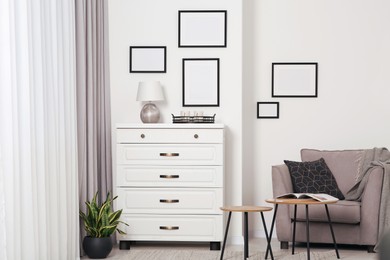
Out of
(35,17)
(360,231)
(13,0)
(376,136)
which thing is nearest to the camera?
(13,0)

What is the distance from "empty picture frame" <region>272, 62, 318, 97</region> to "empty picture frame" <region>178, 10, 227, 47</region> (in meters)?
0.79

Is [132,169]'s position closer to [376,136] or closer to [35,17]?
[35,17]

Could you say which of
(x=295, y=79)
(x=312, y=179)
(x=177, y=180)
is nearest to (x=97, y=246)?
(x=177, y=180)

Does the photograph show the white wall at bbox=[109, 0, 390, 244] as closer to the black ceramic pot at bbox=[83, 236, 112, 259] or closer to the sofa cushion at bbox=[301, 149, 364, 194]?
the sofa cushion at bbox=[301, 149, 364, 194]

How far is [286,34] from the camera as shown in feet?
21.6

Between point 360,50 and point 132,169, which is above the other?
point 360,50

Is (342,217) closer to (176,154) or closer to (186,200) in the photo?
(186,200)

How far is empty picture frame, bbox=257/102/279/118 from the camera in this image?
21.4 feet

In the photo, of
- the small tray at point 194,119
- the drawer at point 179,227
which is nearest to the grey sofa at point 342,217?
the drawer at point 179,227

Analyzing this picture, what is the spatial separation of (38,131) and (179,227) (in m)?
1.84

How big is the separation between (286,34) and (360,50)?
72 centimetres

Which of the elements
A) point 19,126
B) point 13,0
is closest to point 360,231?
point 19,126

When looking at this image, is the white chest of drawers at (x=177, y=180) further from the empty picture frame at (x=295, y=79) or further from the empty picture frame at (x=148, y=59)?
the empty picture frame at (x=295, y=79)

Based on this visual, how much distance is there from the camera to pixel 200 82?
6.07m
